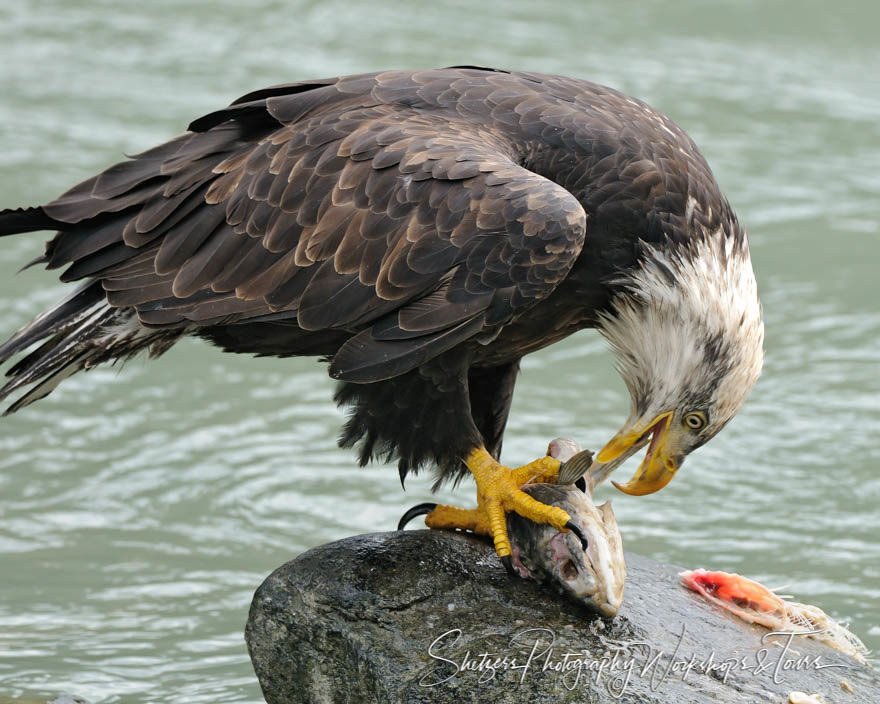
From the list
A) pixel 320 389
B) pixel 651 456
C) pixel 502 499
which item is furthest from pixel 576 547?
pixel 320 389

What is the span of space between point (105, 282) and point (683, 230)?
199 cm

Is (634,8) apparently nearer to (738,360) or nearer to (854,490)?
(854,490)

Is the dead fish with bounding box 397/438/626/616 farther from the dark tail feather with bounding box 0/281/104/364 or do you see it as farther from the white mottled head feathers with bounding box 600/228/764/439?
the dark tail feather with bounding box 0/281/104/364

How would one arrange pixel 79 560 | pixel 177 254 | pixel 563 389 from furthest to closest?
1. pixel 563 389
2. pixel 79 560
3. pixel 177 254

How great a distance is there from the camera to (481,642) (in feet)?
15.0

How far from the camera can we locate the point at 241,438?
830 centimetres

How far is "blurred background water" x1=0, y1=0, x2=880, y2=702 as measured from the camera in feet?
22.6

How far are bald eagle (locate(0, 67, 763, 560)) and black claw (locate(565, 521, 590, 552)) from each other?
0.03 metres

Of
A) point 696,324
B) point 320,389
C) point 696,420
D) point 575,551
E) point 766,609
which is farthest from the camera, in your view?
point 320,389

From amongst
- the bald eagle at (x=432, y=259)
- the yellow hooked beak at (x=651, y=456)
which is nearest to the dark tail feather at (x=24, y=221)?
the bald eagle at (x=432, y=259)

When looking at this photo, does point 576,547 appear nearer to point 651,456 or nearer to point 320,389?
point 651,456

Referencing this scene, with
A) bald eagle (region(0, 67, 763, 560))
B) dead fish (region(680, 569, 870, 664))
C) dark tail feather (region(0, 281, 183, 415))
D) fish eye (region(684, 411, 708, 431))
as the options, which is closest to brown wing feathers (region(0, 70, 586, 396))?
bald eagle (region(0, 67, 763, 560))

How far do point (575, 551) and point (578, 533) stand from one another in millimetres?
58

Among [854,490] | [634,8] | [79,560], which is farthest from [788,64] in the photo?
[79,560]
